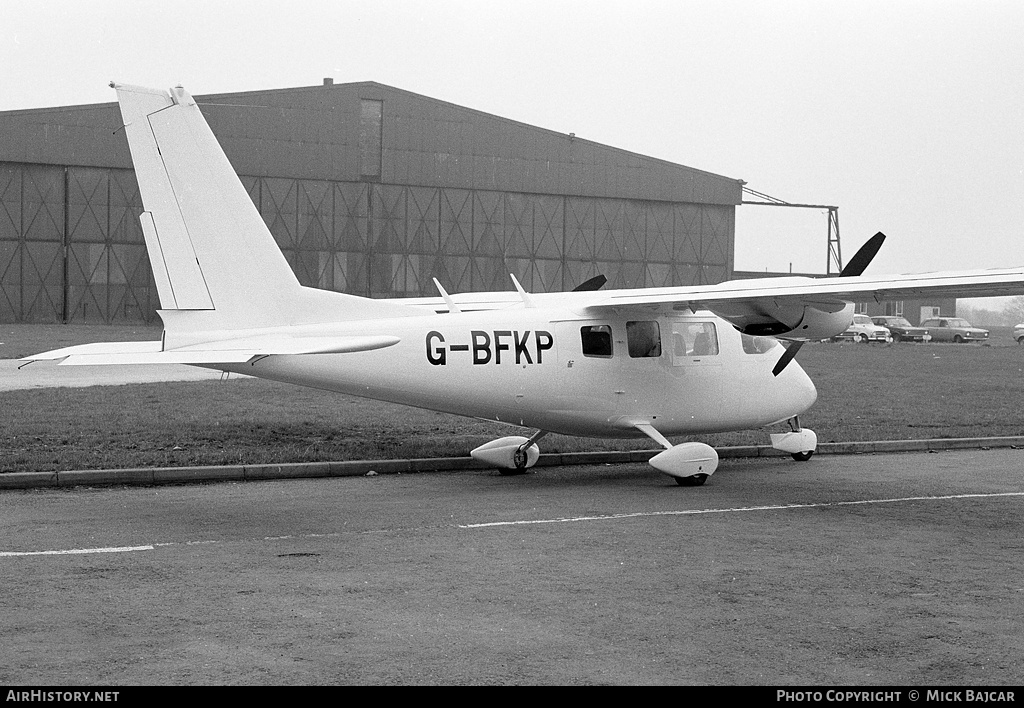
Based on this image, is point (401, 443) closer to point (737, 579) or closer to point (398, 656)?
point (737, 579)

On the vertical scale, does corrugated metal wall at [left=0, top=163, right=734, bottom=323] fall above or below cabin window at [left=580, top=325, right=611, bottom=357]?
above

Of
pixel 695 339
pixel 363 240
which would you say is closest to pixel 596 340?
pixel 695 339

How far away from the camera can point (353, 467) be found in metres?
14.0

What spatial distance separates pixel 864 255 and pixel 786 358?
1.91 m

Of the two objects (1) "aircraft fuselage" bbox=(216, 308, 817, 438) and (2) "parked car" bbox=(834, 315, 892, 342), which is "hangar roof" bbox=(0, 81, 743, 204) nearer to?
(2) "parked car" bbox=(834, 315, 892, 342)

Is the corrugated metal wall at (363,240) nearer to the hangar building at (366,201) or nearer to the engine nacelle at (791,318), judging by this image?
the hangar building at (366,201)

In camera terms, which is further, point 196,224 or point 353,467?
point 353,467

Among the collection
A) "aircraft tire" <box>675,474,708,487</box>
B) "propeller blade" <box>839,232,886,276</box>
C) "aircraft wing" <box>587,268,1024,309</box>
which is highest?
"propeller blade" <box>839,232,886,276</box>

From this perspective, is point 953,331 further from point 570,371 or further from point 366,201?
point 570,371

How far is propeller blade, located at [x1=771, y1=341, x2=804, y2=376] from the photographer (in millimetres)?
14773

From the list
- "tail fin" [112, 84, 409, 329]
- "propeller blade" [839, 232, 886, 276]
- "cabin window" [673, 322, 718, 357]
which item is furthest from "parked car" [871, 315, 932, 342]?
"tail fin" [112, 84, 409, 329]

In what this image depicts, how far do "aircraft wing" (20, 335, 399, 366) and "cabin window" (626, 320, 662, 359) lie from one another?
135 inches

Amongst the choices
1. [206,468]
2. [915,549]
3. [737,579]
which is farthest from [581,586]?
[206,468]

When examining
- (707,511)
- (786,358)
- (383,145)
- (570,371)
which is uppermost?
(383,145)
